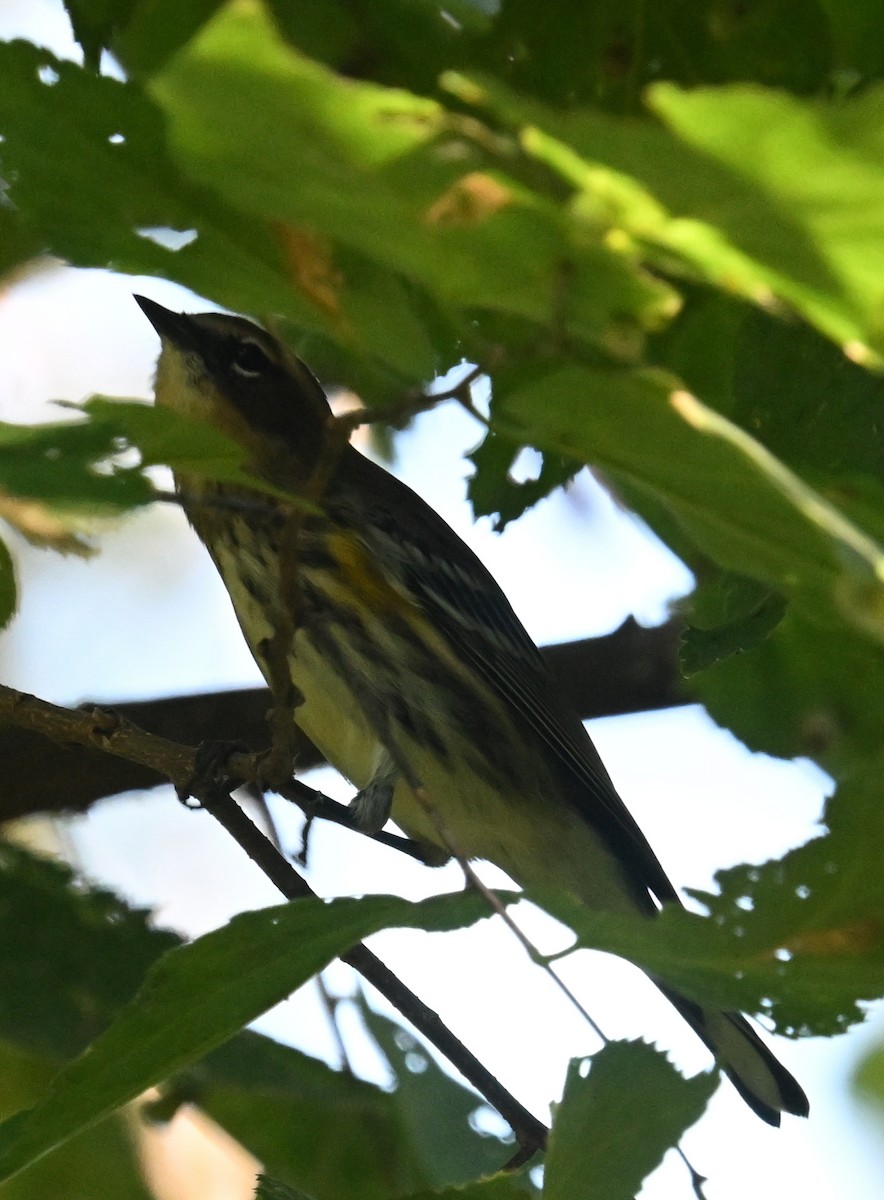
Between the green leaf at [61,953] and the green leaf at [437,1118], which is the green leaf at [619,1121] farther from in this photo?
the green leaf at [61,953]

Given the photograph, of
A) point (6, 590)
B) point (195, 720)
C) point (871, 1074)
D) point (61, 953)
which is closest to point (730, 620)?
point (6, 590)

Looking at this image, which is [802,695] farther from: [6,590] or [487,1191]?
[6,590]

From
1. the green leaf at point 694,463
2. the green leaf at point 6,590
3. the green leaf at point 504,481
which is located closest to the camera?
the green leaf at point 694,463

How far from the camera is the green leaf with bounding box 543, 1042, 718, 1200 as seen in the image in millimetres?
1436

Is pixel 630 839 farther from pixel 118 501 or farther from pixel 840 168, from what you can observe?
pixel 840 168

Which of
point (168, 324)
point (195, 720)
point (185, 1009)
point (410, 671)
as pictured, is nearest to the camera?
point (185, 1009)

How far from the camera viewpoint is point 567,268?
0.95m

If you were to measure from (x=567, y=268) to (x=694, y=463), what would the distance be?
15cm

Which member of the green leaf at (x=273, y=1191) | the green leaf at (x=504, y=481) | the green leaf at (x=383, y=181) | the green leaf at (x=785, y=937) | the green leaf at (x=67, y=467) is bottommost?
the green leaf at (x=273, y=1191)

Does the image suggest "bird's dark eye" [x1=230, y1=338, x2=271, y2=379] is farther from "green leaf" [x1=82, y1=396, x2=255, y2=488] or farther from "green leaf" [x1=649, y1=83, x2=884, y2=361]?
"green leaf" [x1=649, y1=83, x2=884, y2=361]

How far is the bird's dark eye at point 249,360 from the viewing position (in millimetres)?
3607

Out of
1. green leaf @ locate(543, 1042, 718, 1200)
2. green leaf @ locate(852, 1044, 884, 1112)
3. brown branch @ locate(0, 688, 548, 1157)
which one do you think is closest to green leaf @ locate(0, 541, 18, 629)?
brown branch @ locate(0, 688, 548, 1157)

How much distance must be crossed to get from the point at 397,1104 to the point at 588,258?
6.05 ft

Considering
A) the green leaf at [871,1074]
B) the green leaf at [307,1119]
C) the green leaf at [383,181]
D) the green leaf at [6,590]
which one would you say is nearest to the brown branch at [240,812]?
the green leaf at [307,1119]
